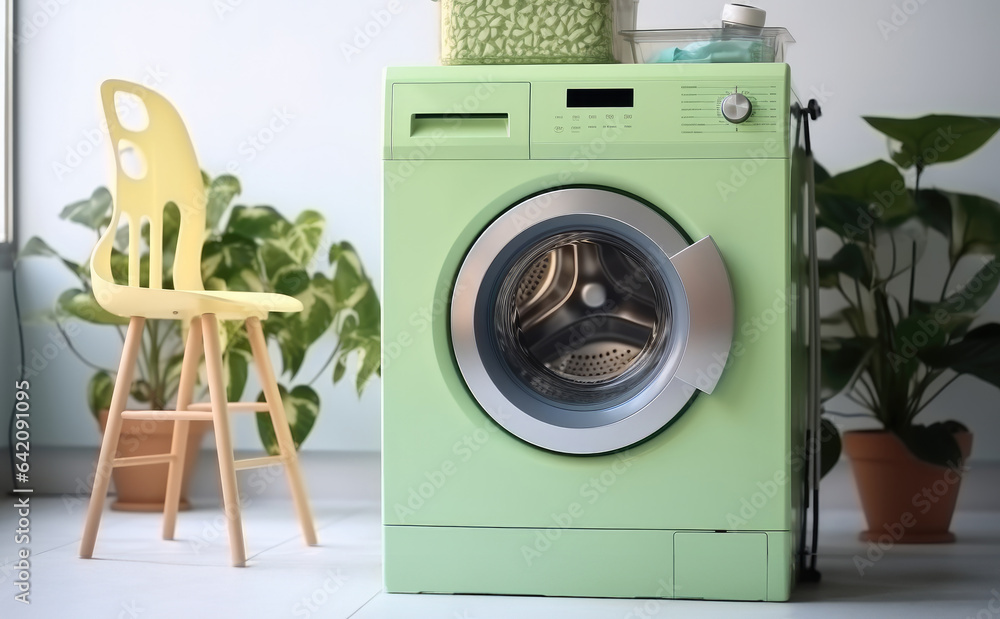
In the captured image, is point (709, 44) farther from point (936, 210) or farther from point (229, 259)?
point (229, 259)

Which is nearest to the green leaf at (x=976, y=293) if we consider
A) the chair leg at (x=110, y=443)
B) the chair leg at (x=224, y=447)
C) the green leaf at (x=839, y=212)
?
the green leaf at (x=839, y=212)

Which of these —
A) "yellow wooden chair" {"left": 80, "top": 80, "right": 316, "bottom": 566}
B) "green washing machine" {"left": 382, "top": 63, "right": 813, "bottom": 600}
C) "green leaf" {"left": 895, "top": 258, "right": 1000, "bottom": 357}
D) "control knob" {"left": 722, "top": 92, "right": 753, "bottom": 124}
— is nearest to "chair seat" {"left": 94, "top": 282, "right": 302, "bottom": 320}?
"yellow wooden chair" {"left": 80, "top": 80, "right": 316, "bottom": 566}

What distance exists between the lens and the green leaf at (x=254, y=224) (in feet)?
7.88

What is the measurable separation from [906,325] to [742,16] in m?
0.81

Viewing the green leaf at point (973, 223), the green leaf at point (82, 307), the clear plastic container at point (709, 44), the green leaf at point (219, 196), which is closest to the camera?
the clear plastic container at point (709, 44)

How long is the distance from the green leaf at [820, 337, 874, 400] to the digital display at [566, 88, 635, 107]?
0.90m

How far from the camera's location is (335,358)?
102 inches

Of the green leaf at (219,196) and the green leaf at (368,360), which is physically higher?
the green leaf at (219,196)

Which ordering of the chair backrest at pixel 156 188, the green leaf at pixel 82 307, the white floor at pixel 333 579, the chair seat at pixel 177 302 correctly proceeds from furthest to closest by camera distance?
the green leaf at pixel 82 307 → the chair backrest at pixel 156 188 → the chair seat at pixel 177 302 → the white floor at pixel 333 579

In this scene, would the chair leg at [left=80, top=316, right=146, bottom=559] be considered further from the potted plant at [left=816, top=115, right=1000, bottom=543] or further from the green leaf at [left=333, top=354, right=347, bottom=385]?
the potted plant at [left=816, top=115, right=1000, bottom=543]

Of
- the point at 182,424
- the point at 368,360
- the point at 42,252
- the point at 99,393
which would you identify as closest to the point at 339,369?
the point at 368,360

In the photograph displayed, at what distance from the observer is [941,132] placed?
Result: 211 cm

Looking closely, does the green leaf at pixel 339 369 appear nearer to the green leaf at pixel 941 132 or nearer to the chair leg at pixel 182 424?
the chair leg at pixel 182 424

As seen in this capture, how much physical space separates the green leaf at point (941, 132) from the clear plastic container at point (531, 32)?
2.64 ft
